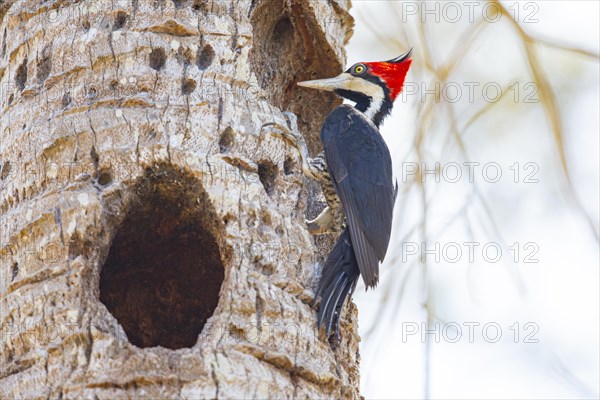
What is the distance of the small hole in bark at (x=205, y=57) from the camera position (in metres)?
3.48

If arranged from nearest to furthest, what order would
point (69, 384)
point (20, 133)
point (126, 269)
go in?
point (69, 384)
point (20, 133)
point (126, 269)

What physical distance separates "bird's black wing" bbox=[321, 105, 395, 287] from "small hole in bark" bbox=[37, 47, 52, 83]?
1.21 meters

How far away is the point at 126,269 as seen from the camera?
3676mm

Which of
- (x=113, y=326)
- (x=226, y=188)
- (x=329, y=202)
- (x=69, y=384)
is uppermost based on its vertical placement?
(x=329, y=202)

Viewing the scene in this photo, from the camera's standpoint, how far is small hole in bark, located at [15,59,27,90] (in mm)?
3578

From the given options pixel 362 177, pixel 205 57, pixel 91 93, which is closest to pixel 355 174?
pixel 362 177

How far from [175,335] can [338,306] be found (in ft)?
2.40

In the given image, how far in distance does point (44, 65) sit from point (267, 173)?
Answer: 0.85 metres

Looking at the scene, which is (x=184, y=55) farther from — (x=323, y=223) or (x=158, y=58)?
(x=323, y=223)

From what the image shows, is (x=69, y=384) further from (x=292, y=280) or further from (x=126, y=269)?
(x=126, y=269)

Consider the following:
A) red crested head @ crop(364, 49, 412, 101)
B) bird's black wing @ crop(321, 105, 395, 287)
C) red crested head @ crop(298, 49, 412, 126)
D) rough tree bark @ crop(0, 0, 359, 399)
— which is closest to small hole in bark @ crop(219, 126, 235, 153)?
rough tree bark @ crop(0, 0, 359, 399)

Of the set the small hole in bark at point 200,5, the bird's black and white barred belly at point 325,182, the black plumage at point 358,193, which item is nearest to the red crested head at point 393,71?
the black plumage at point 358,193

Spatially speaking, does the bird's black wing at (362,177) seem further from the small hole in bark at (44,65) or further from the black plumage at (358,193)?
the small hole in bark at (44,65)

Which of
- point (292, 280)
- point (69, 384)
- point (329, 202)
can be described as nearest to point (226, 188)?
point (292, 280)
